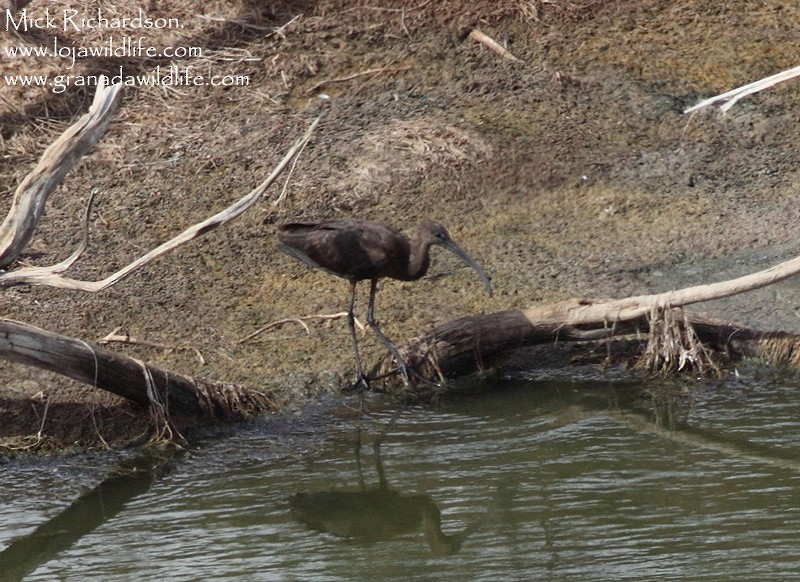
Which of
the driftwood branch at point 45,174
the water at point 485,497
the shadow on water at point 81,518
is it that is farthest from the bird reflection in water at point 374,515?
the driftwood branch at point 45,174

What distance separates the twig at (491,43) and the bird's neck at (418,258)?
373 centimetres

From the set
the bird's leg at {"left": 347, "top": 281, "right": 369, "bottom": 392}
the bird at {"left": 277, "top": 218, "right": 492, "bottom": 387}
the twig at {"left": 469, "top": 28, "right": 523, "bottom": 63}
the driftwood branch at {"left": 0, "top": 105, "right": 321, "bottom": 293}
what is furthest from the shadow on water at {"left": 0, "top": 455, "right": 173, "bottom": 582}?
the twig at {"left": 469, "top": 28, "right": 523, "bottom": 63}

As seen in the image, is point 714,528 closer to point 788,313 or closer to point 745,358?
point 745,358

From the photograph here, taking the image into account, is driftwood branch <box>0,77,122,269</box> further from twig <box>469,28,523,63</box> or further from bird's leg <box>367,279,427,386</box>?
twig <box>469,28,523,63</box>

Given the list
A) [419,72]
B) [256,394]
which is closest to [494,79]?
[419,72]

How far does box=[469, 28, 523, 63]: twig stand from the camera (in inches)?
441

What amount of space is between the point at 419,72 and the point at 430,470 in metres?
5.34

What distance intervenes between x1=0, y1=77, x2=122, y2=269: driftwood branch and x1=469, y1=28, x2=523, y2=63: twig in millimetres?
5405

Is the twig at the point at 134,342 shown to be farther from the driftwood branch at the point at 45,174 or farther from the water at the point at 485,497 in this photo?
the driftwood branch at the point at 45,174

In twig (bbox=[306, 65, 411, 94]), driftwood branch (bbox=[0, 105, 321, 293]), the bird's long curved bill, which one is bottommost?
the bird's long curved bill

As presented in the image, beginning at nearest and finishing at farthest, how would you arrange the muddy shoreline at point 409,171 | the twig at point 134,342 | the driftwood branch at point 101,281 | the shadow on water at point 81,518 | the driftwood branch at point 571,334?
the shadow on water at point 81,518 < the driftwood branch at point 101,281 < the driftwood branch at point 571,334 < the twig at point 134,342 < the muddy shoreline at point 409,171

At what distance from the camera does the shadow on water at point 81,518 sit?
5910mm

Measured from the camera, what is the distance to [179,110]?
429 inches

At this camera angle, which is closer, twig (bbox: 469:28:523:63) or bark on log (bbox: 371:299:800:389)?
Answer: bark on log (bbox: 371:299:800:389)
